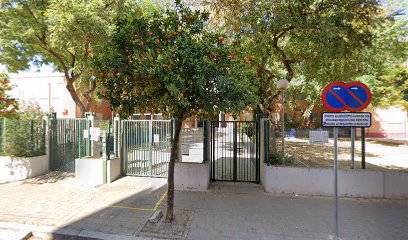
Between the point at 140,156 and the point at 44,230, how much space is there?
332 cm

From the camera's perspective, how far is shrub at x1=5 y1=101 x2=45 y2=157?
273 inches

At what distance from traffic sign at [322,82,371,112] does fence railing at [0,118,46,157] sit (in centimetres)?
886

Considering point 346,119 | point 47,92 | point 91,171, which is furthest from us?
point 47,92

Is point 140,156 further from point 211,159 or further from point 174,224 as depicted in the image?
point 174,224

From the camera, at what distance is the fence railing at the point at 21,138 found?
6918 millimetres

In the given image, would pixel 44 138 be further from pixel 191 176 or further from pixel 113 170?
pixel 191 176

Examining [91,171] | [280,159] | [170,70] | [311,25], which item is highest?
[311,25]

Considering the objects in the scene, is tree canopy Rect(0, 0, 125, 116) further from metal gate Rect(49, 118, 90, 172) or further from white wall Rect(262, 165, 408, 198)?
white wall Rect(262, 165, 408, 198)

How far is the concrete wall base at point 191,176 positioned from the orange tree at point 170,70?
2.40m

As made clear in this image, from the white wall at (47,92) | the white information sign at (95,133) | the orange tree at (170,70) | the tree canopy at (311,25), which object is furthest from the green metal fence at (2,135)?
the white wall at (47,92)

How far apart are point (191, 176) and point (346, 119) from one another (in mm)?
4031

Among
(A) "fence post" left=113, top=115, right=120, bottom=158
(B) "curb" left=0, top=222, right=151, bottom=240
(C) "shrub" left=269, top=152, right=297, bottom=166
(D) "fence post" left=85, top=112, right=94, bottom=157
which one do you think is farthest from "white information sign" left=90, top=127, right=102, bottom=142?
(C) "shrub" left=269, top=152, right=297, bottom=166

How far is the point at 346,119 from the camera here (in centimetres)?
363

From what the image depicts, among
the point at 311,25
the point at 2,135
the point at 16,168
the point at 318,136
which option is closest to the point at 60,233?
the point at 16,168
